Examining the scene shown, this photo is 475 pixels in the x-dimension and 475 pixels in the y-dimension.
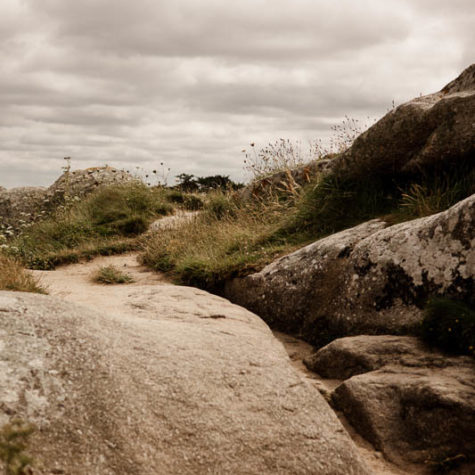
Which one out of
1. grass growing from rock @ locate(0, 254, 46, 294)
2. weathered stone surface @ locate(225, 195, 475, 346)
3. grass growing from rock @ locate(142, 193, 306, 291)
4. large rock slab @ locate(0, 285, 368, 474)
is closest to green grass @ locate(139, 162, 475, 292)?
grass growing from rock @ locate(142, 193, 306, 291)

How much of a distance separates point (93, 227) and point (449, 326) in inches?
408

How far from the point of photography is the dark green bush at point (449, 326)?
4547 millimetres

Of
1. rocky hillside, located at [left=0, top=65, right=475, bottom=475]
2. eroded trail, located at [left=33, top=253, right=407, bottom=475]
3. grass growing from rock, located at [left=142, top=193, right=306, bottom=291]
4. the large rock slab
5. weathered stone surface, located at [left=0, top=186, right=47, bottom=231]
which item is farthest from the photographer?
weathered stone surface, located at [left=0, top=186, right=47, bottom=231]

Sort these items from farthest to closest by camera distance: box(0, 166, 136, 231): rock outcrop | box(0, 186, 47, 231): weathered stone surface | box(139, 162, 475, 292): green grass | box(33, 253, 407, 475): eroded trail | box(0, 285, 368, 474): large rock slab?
box(0, 186, 47, 231): weathered stone surface
box(0, 166, 136, 231): rock outcrop
box(139, 162, 475, 292): green grass
box(33, 253, 407, 475): eroded trail
box(0, 285, 368, 474): large rock slab

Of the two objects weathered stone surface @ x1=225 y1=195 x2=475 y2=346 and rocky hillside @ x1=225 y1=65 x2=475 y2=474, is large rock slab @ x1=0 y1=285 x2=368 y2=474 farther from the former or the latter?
weathered stone surface @ x1=225 y1=195 x2=475 y2=346

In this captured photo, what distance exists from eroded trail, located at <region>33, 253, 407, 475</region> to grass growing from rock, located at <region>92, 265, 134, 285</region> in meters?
0.11

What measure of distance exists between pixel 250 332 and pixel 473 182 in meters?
3.69

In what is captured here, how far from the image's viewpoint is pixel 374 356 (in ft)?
16.1

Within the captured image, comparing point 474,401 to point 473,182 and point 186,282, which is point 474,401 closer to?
point 473,182

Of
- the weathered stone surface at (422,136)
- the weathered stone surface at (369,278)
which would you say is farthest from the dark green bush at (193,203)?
the weathered stone surface at (369,278)

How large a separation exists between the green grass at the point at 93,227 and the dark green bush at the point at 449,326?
785 cm

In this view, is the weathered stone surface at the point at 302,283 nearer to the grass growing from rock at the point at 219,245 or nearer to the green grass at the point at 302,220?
the green grass at the point at 302,220

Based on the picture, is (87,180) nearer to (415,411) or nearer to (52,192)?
(52,192)

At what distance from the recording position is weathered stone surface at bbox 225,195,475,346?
527cm
